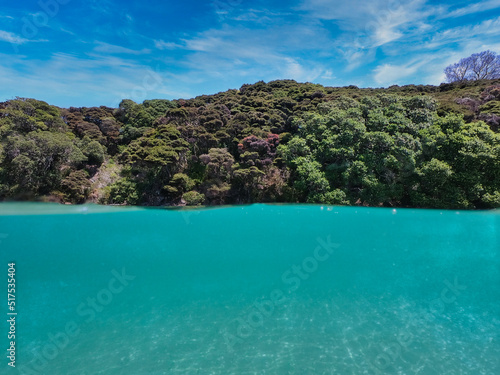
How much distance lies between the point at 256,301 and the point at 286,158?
22454mm

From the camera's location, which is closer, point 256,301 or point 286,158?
point 256,301

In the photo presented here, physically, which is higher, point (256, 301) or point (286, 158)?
point (286, 158)

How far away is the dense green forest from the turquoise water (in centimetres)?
1002

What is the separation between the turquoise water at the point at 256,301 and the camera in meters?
5.86

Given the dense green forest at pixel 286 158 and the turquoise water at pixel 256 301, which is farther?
the dense green forest at pixel 286 158

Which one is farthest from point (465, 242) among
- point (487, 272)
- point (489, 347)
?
point (489, 347)

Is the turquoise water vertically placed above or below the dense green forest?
below

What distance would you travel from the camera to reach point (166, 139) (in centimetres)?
3067

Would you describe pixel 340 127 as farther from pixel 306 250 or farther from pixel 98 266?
pixel 98 266

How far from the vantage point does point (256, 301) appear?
820cm

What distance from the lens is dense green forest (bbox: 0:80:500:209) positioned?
2488 centimetres

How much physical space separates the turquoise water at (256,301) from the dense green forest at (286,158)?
32.9 feet

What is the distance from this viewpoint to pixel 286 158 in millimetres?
29328

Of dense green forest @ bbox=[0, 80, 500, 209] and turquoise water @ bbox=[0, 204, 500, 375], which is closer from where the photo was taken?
turquoise water @ bbox=[0, 204, 500, 375]
